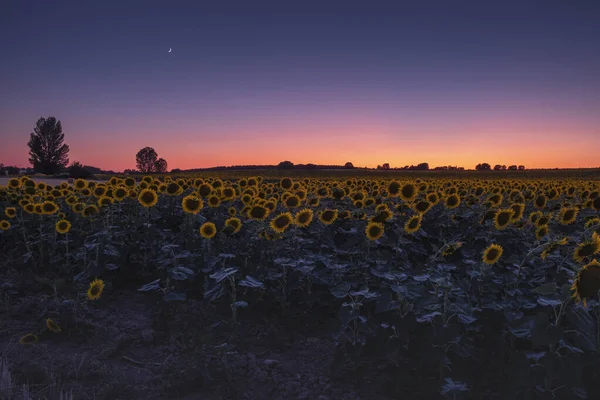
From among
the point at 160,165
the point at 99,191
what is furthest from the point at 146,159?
the point at 99,191

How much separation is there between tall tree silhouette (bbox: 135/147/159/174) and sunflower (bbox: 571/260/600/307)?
3770 inches

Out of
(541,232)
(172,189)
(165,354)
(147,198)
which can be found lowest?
(165,354)

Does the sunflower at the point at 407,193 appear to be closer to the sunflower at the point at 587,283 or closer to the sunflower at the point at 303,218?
the sunflower at the point at 303,218

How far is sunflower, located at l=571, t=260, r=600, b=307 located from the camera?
275cm

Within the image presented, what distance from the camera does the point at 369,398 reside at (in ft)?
12.1

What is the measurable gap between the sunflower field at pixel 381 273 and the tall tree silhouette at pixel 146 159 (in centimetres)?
8773

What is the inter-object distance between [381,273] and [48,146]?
350 feet

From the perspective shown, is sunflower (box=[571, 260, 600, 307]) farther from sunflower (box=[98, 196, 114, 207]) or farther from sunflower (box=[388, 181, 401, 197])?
sunflower (box=[98, 196, 114, 207])

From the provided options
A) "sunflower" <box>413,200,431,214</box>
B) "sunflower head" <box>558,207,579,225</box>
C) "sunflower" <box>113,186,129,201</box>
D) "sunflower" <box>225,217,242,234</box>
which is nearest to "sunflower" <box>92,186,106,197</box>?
"sunflower" <box>113,186,129,201</box>

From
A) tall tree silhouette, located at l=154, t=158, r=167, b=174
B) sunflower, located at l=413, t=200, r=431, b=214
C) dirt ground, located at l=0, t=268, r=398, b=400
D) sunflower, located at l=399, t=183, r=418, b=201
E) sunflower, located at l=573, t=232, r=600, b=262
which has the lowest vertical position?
dirt ground, located at l=0, t=268, r=398, b=400

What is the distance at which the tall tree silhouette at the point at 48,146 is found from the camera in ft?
304

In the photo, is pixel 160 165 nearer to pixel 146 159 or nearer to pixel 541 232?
pixel 146 159

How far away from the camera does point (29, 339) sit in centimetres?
431

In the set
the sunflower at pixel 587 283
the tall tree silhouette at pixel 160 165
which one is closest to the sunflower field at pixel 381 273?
the sunflower at pixel 587 283
